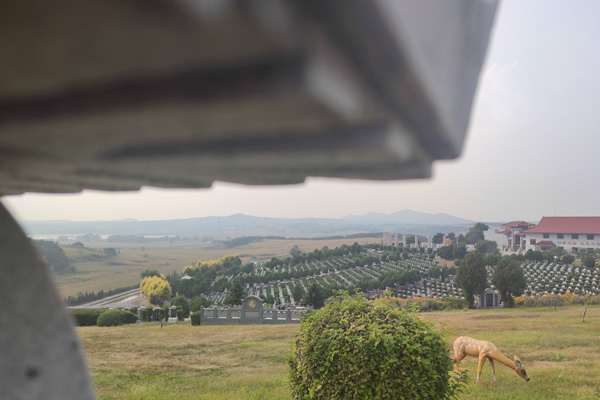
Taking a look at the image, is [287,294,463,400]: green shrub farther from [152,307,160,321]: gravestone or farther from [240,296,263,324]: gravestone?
[152,307,160,321]: gravestone

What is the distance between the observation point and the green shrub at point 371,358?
381 centimetres

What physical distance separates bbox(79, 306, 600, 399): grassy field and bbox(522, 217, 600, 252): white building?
156 feet

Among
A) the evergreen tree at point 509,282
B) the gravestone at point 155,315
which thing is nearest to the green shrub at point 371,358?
the gravestone at point 155,315

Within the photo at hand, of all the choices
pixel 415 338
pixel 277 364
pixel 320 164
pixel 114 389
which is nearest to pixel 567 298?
pixel 277 364

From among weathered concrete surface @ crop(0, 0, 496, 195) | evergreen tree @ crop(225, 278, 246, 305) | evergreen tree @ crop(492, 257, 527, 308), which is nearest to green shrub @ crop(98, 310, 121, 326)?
evergreen tree @ crop(225, 278, 246, 305)

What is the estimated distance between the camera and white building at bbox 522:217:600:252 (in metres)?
50.8

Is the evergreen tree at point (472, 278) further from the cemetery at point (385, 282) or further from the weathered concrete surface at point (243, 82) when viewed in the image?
the weathered concrete surface at point (243, 82)

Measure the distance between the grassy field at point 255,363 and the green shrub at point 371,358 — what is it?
466 mm

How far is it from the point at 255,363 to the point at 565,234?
6042 cm

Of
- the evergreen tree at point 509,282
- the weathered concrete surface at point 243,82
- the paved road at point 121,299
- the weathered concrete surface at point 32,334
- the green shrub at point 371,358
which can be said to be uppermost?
the weathered concrete surface at point 243,82

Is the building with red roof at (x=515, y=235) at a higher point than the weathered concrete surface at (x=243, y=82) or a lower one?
lower

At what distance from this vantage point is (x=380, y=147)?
1.47 ft

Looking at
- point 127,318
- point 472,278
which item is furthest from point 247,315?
point 472,278

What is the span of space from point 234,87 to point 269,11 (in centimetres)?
9
